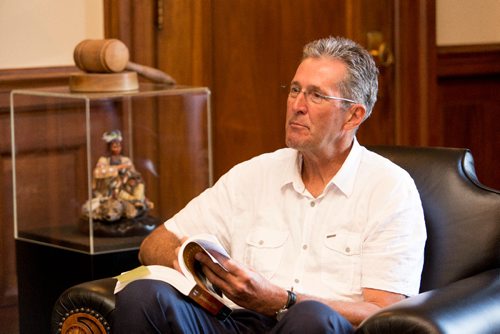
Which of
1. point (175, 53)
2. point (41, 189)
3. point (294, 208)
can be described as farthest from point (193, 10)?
point (294, 208)

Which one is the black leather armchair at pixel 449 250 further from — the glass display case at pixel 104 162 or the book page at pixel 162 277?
the glass display case at pixel 104 162

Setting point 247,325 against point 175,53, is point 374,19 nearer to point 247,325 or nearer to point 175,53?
point 175,53

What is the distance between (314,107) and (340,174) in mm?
172

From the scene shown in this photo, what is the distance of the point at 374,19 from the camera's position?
397 cm

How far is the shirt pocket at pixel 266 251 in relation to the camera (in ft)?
7.99

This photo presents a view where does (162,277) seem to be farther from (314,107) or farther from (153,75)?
(153,75)

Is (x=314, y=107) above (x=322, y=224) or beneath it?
above

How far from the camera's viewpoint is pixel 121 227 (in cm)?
298

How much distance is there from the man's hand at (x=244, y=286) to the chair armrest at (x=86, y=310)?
270mm

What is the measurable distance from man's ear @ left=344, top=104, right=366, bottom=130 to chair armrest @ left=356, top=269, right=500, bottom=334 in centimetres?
46

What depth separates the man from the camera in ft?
7.32

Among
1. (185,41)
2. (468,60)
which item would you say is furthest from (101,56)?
(468,60)

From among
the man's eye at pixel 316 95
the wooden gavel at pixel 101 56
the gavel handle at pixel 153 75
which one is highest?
the wooden gavel at pixel 101 56

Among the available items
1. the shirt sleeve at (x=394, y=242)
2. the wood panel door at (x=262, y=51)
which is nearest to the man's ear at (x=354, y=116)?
the shirt sleeve at (x=394, y=242)
